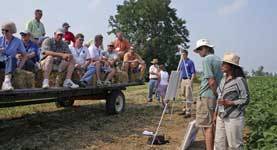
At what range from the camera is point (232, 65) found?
606cm

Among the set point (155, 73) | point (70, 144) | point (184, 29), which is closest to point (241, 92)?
point (70, 144)

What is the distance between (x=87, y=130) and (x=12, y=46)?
278 centimetres

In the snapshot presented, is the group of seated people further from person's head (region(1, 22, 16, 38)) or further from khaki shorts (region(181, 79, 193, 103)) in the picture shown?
khaki shorts (region(181, 79, 193, 103))

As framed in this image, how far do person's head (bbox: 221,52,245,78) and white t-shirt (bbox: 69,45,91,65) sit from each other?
579 centimetres

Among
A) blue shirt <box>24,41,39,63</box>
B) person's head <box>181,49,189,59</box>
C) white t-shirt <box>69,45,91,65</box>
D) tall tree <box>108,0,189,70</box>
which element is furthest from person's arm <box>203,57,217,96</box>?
tall tree <box>108,0,189,70</box>

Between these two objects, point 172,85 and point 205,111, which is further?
point 172,85

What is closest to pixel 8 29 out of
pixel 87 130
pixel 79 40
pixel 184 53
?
pixel 87 130

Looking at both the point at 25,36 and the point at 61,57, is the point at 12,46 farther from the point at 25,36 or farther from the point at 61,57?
the point at 61,57

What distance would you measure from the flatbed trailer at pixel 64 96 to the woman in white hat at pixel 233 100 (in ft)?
13.3

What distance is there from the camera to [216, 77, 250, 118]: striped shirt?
19.6 feet

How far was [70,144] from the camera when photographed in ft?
27.1

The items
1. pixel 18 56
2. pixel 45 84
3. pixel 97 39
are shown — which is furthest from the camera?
pixel 97 39

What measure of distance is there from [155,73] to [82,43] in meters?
5.31

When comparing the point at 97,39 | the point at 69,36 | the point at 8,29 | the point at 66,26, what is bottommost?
the point at 8,29
